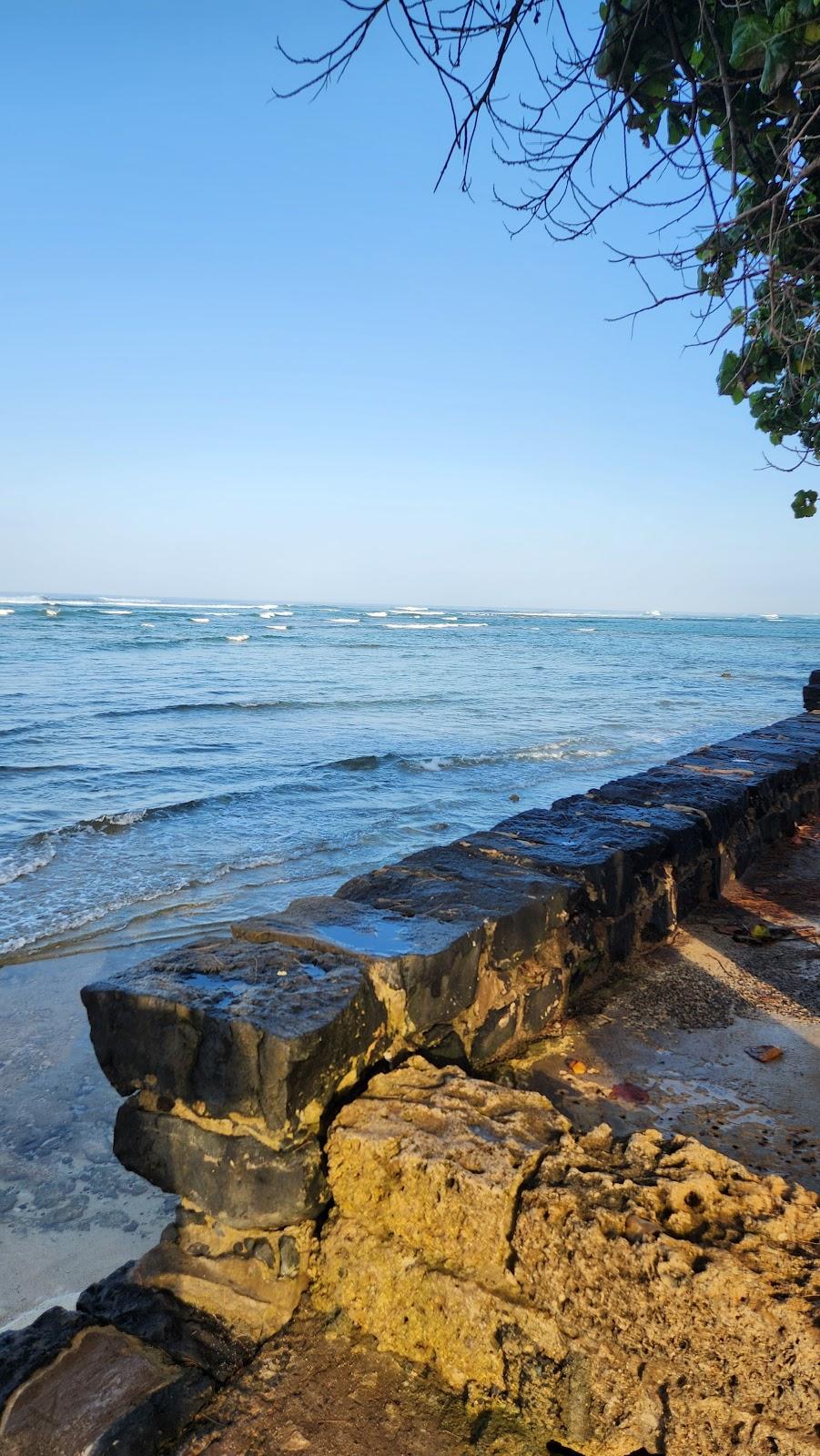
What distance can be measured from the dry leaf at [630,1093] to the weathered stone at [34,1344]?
1.48 m

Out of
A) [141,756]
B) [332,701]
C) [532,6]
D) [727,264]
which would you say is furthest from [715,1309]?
[332,701]

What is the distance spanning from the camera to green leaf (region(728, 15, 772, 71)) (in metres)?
2.23

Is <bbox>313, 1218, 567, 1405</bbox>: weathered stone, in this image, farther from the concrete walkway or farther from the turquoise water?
the turquoise water

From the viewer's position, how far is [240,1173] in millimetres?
1877

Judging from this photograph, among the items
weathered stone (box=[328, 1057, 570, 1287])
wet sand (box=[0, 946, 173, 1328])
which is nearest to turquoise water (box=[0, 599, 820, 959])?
wet sand (box=[0, 946, 173, 1328])

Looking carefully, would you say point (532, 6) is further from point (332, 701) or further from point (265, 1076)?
point (332, 701)

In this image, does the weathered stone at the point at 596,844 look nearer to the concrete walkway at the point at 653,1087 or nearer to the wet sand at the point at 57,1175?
the concrete walkway at the point at 653,1087

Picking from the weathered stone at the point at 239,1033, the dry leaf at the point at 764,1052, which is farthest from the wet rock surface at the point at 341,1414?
the dry leaf at the point at 764,1052

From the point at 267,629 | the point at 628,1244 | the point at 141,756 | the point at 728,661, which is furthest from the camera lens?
the point at 267,629

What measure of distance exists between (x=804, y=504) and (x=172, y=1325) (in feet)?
16.1

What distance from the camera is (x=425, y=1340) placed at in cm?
171

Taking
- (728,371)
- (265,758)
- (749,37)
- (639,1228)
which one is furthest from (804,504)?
(265,758)

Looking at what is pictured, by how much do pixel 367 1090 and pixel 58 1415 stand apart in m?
0.85

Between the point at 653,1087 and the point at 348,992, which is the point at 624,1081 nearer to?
the point at 653,1087
